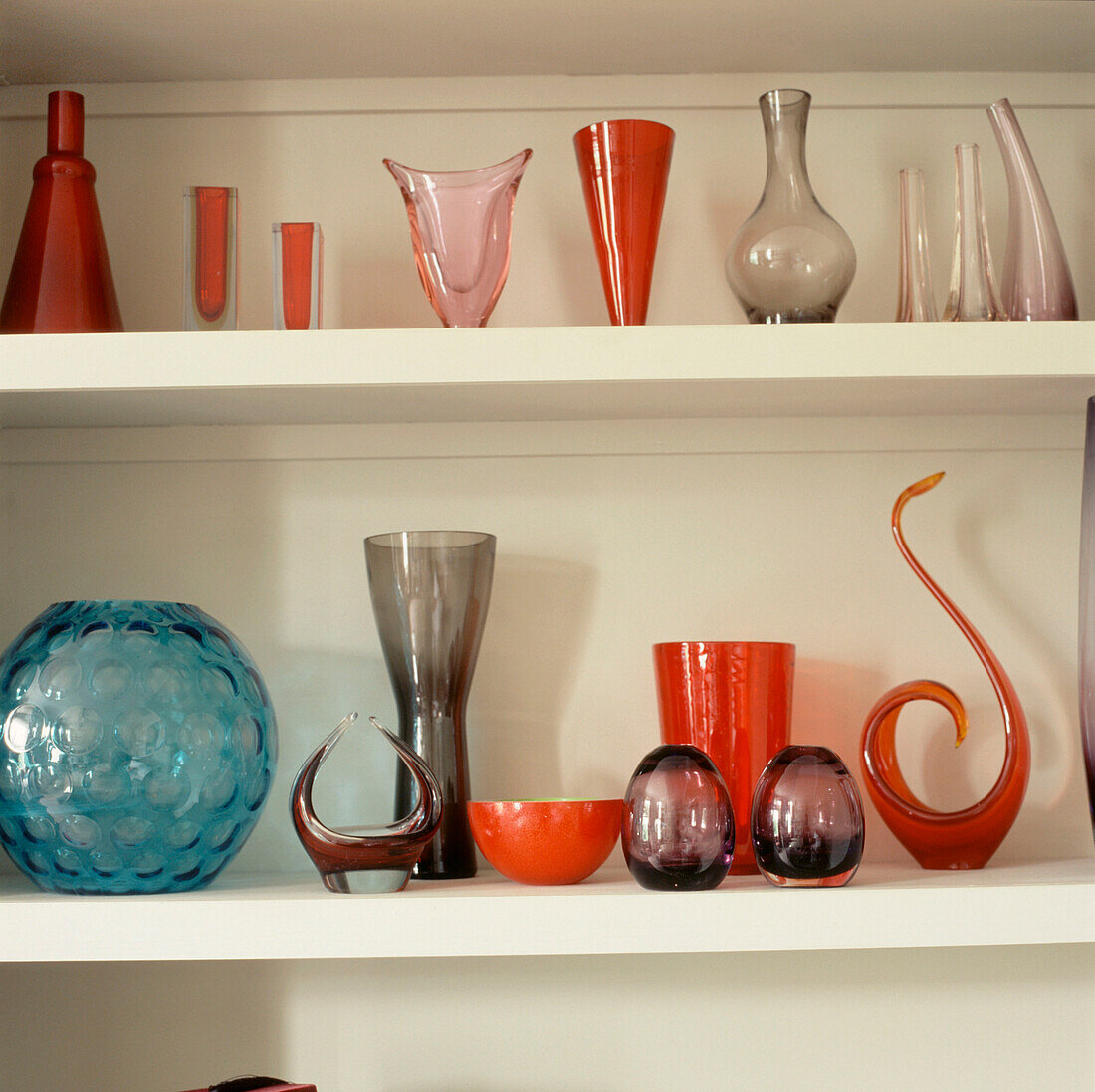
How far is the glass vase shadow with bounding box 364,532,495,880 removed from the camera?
95 cm

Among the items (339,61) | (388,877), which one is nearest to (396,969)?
(388,877)

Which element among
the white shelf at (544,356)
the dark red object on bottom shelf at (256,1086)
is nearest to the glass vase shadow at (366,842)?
the dark red object on bottom shelf at (256,1086)

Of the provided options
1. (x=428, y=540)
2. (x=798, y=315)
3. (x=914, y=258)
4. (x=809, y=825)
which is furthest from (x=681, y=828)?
(x=914, y=258)

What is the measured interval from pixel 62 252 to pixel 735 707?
0.66 meters

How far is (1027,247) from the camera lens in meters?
0.95

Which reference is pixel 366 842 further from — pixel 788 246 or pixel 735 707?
pixel 788 246

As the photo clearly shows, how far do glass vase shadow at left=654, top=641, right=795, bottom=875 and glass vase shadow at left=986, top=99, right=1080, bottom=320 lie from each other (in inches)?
13.4

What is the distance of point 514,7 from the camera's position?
97cm

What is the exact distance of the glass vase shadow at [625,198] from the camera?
914mm

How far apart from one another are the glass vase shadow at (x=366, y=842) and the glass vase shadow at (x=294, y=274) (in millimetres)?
327

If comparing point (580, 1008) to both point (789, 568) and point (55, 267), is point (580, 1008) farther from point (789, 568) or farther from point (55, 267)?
point (55, 267)

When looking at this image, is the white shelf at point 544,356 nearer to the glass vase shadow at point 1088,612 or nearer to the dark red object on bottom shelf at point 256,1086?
the glass vase shadow at point 1088,612

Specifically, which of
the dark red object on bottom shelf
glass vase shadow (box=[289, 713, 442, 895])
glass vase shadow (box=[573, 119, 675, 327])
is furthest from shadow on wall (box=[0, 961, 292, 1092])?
glass vase shadow (box=[573, 119, 675, 327])

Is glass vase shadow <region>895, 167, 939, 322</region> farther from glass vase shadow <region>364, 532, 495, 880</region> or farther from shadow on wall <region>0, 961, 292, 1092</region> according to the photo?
shadow on wall <region>0, 961, 292, 1092</region>
